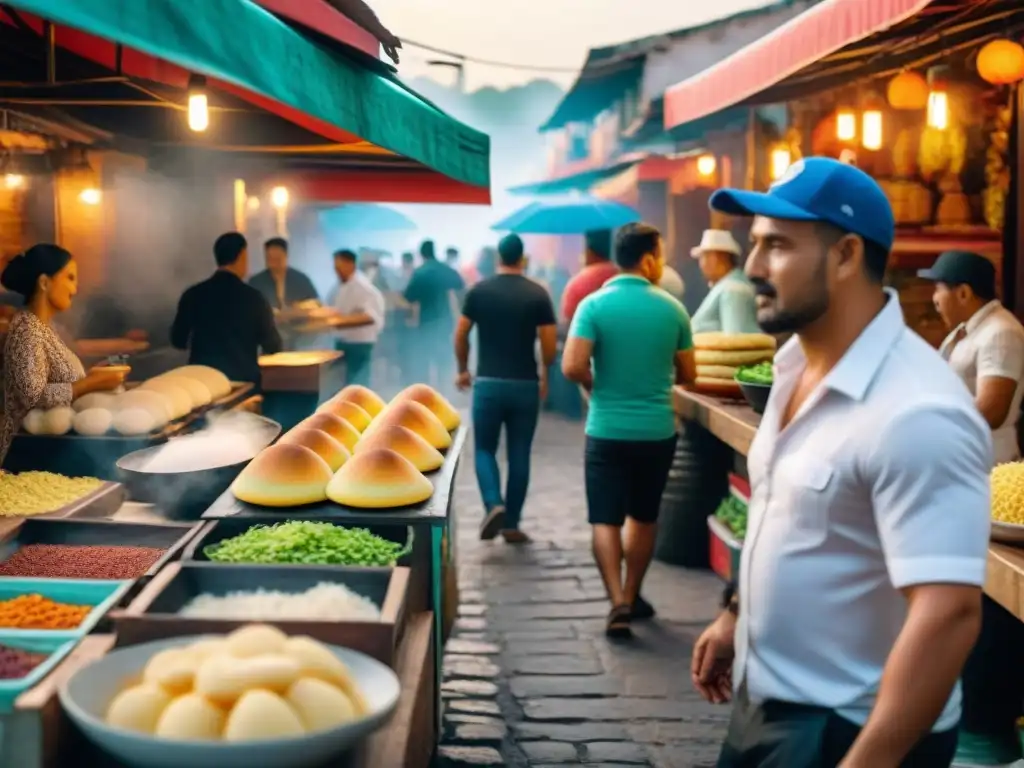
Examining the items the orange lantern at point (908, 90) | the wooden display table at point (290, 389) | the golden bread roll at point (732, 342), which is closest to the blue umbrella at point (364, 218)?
the wooden display table at point (290, 389)

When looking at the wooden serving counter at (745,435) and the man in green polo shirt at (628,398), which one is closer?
the wooden serving counter at (745,435)

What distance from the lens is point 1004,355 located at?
5.55 metres

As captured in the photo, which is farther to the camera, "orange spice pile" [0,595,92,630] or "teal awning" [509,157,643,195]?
"teal awning" [509,157,643,195]

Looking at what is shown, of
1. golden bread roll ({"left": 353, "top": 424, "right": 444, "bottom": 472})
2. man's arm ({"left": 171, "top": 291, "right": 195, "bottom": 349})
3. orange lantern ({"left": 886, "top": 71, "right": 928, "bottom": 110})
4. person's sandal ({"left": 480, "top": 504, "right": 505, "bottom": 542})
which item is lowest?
person's sandal ({"left": 480, "top": 504, "right": 505, "bottom": 542})

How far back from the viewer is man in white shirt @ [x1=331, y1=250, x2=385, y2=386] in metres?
12.7

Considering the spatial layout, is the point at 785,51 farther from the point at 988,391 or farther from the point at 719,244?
the point at 988,391

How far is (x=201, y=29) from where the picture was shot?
2928 mm

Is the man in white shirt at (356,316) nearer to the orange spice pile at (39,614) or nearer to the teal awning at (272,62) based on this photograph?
the teal awning at (272,62)

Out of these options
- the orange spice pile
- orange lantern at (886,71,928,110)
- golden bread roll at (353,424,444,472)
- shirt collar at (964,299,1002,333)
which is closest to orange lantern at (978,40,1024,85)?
orange lantern at (886,71,928,110)

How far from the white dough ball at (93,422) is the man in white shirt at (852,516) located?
367cm

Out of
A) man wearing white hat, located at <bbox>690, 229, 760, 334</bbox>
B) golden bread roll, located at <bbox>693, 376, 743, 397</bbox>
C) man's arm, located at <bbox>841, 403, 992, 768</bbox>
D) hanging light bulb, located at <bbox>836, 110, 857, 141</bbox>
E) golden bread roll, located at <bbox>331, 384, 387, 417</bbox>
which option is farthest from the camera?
hanging light bulb, located at <bbox>836, 110, 857, 141</bbox>

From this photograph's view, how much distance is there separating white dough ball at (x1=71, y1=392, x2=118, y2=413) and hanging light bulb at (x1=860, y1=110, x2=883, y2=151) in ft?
20.8

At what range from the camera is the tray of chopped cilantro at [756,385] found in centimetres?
624

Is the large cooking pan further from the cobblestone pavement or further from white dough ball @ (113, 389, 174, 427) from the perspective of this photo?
the cobblestone pavement
